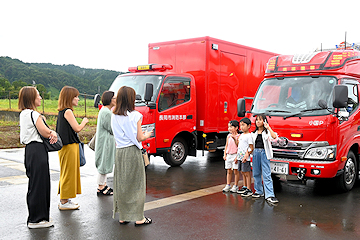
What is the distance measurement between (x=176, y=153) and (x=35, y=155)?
17.8ft

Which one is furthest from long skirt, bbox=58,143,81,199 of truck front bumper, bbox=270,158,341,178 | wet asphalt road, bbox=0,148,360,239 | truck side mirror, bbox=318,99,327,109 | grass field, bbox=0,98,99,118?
grass field, bbox=0,98,99,118

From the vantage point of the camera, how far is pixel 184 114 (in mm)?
9672

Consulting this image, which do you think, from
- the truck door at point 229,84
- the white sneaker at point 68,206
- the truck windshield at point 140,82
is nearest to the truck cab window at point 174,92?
the truck windshield at point 140,82

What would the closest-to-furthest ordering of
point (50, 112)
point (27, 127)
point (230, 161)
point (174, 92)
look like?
point (27, 127) < point (230, 161) < point (174, 92) < point (50, 112)

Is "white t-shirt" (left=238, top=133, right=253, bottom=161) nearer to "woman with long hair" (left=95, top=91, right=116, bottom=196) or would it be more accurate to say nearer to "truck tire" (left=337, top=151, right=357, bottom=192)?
"truck tire" (left=337, top=151, right=357, bottom=192)

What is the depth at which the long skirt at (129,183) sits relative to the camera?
4848 mm

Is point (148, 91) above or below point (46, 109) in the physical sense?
above

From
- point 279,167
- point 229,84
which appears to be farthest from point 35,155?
point 229,84

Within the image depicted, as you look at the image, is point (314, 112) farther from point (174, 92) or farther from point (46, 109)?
point (46, 109)

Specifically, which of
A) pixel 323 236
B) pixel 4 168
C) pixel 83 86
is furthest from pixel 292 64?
pixel 83 86

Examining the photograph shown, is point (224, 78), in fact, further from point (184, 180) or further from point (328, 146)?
point (328, 146)

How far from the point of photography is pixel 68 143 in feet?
18.2

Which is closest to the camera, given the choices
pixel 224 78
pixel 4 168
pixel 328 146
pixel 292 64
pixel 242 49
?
pixel 328 146

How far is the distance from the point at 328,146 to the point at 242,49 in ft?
18.3
